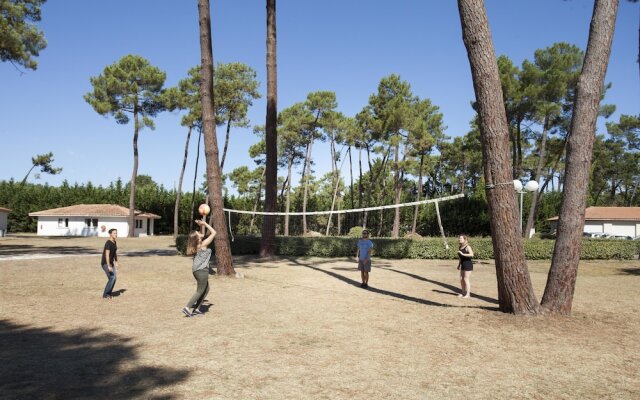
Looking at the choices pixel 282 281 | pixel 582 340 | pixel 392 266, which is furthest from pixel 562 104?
pixel 582 340

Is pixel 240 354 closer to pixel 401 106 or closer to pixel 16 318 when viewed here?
pixel 16 318

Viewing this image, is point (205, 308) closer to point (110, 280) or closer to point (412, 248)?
point (110, 280)

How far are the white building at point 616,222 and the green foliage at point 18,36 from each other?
143 ft

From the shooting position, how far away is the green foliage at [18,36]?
19.4 metres

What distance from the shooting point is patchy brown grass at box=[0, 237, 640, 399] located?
14.6 feet

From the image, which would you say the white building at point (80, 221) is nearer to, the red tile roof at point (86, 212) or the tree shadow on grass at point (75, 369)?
the red tile roof at point (86, 212)

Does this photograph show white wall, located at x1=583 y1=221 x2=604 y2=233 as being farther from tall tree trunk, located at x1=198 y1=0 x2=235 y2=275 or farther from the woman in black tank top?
tall tree trunk, located at x1=198 y1=0 x2=235 y2=275

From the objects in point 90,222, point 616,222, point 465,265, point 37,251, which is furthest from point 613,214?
point 90,222

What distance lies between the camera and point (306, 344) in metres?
6.09

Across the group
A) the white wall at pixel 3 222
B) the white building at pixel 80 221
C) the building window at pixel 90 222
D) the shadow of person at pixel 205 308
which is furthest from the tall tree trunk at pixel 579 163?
the building window at pixel 90 222

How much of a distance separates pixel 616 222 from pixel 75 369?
172 ft

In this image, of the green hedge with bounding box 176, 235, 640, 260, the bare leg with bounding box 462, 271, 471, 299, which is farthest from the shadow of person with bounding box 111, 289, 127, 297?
the green hedge with bounding box 176, 235, 640, 260

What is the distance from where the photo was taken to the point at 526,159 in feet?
158

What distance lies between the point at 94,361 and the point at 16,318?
3370 mm
